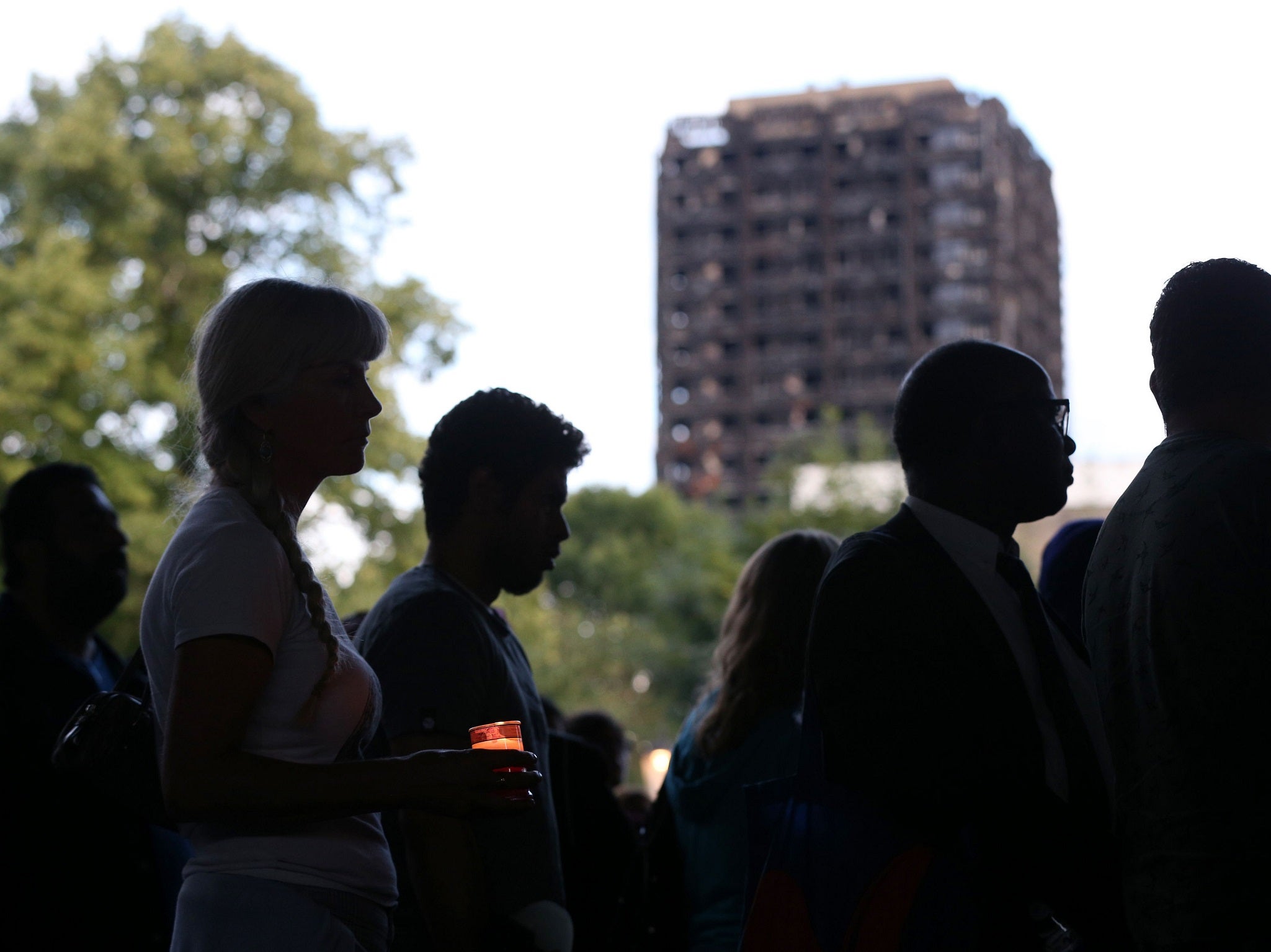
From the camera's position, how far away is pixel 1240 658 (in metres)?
2.15

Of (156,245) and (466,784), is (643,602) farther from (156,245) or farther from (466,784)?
(466,784)

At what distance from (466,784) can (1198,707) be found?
117cm

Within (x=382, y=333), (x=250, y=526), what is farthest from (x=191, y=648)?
(x=382, y=333)

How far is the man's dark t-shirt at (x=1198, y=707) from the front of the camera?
2.10 meters

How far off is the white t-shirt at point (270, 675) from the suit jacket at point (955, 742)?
84cm

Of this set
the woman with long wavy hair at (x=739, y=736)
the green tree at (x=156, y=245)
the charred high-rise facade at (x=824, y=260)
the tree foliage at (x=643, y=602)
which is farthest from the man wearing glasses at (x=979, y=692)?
the charred high-rise facade at (x=824, y=260)

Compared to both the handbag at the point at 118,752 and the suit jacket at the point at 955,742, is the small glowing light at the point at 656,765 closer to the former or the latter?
the suit jacket at the point at 955,742

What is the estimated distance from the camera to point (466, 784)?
6.01ft

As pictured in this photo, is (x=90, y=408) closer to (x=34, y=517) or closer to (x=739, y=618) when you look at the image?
(x=34, y=517)

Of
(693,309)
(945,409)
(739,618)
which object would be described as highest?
(693,309)

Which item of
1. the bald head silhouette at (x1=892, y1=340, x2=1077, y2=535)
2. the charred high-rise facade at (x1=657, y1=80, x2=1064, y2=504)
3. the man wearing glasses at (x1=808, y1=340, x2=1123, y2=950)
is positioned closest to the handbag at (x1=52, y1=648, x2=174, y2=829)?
the man wearing glasses at (x1=808, y1=340, x2=1123, y2=950)

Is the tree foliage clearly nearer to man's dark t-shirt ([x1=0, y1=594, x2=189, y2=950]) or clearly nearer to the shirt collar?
man's dark t-shirt ([x1=0, y1=594, x2=189, y2=950])

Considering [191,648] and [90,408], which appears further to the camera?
[90,408]

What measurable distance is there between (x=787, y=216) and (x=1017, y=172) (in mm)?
13078
